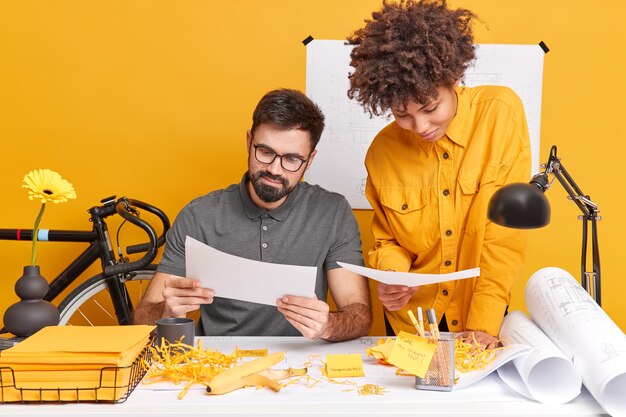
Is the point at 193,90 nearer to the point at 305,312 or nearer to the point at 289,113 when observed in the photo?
the point at 289,113

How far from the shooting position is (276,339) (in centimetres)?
178

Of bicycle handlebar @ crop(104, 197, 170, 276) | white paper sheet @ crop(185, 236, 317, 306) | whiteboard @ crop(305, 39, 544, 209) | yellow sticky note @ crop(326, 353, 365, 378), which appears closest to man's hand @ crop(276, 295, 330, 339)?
white paper sheet @ crop(185, 236, 317, 306)

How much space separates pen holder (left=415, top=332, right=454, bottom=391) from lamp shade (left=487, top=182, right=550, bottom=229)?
0.87 feet

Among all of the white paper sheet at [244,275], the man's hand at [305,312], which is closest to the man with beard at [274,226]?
the man's hand at [305,312]

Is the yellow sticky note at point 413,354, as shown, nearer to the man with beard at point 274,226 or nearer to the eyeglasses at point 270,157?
the man with beard at point 274,226

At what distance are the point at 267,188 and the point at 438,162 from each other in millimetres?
535

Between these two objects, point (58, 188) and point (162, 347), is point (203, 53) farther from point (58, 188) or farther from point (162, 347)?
point (162, 347)

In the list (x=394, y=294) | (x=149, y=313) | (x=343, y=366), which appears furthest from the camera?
(x=149, y=313)

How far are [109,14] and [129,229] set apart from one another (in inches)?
36.7

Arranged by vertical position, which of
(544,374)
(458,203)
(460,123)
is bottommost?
(544,374)

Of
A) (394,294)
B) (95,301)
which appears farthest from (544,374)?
(95,301)

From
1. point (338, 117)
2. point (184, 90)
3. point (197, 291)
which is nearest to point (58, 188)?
point (197, 291)

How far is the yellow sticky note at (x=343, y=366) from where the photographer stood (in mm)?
1412

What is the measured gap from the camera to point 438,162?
191cm
